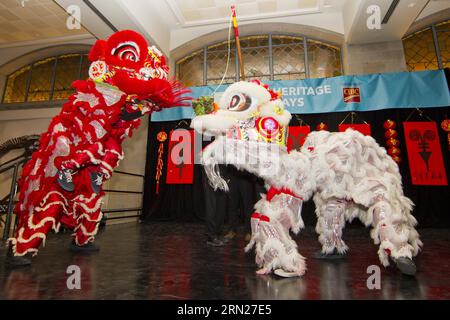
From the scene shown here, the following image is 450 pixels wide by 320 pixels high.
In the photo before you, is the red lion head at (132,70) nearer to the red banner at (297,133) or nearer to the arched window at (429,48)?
the red banner at (297,133)

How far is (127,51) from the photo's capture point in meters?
1.75

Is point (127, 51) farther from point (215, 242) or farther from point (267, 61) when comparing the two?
point (267, 61)

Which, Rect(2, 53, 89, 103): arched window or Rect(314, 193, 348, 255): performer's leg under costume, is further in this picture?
Rect(2, 53, 89, 103): arched window

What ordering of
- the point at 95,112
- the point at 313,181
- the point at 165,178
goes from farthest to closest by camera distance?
the point at 165,178
the point at 95,112
the point at 313,181

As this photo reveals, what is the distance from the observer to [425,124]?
3697 millimetres

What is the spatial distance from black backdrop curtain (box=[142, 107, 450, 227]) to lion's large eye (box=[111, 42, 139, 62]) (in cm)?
261

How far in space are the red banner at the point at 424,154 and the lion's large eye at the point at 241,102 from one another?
329cm

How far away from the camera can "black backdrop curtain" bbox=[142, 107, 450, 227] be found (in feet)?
11.7

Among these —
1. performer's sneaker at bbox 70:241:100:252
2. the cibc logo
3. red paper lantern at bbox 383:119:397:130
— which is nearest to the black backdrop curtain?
red paper lantern at bbox 383:119:397:130

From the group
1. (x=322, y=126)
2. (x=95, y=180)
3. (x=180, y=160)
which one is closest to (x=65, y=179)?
(x=95, y=180)

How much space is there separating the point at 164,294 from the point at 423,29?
18.4ft

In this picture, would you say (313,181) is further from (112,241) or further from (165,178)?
(165,178)

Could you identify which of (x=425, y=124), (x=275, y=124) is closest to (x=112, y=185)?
(x=275, y=124)

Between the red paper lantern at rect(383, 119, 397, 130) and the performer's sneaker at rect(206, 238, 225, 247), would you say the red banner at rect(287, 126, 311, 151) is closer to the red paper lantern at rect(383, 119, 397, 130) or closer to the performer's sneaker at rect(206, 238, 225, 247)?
the red paper lantern at rect(383, 119, 397, 130)
